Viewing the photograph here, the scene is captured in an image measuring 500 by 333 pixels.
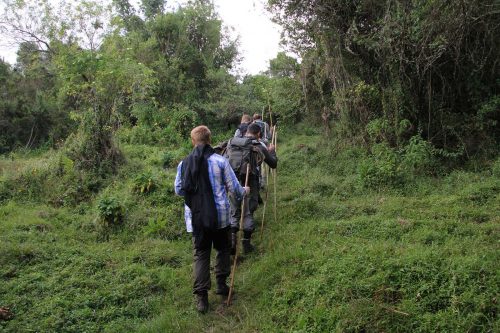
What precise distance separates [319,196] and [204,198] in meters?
4.45

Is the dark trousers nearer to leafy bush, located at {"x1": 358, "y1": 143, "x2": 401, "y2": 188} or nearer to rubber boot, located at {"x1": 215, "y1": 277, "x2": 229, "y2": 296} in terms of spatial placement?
rubber boot, located at {"x1": 215, "y1": 277, "x2": 229, "y2": 296}

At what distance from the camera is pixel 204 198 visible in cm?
470

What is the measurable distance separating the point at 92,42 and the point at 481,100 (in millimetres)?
12781

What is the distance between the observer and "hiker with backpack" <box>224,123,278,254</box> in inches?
254

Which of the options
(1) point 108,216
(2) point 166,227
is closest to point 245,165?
(2) point 166,227

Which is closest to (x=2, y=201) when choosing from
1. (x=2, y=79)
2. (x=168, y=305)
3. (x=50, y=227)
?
(x=50, y=227)

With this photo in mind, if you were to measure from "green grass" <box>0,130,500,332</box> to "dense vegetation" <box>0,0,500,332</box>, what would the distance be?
0.07 feet

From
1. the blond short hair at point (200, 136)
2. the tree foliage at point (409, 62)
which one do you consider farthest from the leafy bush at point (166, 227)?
the tree foliage at point (409, 62)

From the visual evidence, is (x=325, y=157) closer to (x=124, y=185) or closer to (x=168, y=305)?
(x=124, y=185)

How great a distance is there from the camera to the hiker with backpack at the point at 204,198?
4695 mm

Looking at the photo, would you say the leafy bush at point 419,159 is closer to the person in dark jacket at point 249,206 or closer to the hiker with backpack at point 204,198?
the person in dark jacket at point 249,206

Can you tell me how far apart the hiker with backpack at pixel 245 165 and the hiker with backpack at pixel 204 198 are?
4.83ft

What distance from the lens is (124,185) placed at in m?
9.14

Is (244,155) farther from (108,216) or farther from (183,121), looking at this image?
(183,121)
